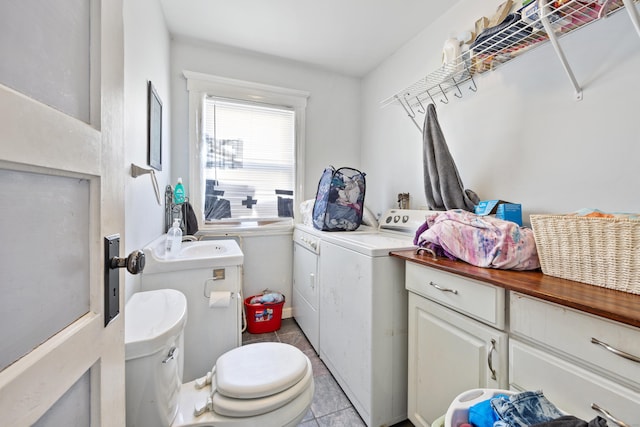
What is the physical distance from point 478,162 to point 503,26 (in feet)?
2.35

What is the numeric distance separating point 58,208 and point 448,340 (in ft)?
4.24

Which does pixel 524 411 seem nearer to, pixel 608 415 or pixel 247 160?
pixel 608 415

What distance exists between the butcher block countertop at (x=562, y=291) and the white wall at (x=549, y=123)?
21.4 inches

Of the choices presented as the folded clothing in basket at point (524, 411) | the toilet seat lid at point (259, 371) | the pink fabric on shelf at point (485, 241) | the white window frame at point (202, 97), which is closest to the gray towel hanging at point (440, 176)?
the pink fabric on shelf at point (485, 241)

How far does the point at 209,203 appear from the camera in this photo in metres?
2.43

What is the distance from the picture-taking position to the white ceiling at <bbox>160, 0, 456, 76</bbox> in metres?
1.88

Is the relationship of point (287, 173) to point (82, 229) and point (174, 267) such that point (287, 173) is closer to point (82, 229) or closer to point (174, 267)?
point (174, 267)

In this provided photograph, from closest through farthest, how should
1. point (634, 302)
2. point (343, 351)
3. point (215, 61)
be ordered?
point (634, 302)
point (343, 351)
point (215, 61)

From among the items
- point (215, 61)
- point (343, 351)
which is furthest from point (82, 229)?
point (215, 61)

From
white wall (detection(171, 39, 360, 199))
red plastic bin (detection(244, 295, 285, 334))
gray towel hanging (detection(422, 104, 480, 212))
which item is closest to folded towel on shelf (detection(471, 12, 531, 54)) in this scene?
gray towel hanging (detection(422, 104, 480, 212))

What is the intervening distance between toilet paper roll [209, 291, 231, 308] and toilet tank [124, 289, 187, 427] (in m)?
0.51

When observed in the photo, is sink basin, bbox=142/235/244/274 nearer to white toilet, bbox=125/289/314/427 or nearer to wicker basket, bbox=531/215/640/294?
white toilet, bbox=125/289/314/427

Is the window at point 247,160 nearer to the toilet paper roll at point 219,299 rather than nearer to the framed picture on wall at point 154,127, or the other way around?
the framed picture on wall at point 154,127

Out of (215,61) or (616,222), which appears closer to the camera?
(616,222)
